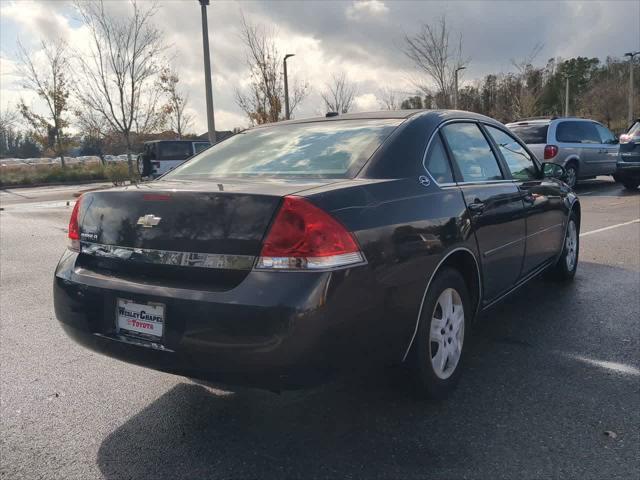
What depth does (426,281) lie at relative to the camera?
110 inches

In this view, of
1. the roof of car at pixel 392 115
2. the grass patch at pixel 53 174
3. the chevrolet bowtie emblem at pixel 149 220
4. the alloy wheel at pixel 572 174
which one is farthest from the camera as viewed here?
the grass patch at pixel 53 174

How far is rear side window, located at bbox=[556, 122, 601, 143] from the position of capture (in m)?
13.3

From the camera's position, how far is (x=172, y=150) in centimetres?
2084

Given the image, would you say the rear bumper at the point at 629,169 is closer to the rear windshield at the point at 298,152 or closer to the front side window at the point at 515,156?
the front side window at the point at 515,156

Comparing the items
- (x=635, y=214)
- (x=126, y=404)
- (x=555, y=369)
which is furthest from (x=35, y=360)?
(x=635, y=214)

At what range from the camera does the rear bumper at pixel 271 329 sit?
7.53 feet

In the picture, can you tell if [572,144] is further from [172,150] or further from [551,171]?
[172,150]

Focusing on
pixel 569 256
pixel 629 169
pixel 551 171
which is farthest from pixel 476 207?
pixel 629 169

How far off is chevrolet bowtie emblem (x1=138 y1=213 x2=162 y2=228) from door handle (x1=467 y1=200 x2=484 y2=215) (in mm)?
1766

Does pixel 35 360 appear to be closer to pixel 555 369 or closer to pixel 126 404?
pixel 126 404

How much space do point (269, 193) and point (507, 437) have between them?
1.60m

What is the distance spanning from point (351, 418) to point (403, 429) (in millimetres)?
281

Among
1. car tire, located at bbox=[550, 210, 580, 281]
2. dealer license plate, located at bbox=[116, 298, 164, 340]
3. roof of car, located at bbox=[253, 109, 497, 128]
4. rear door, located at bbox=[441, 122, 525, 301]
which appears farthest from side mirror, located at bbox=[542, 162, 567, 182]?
dealer license plate, located at bbox=[116, 298, 164, 340]

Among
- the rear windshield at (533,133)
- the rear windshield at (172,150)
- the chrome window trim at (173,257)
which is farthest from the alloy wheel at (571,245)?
the rear windshield at (172,150)
